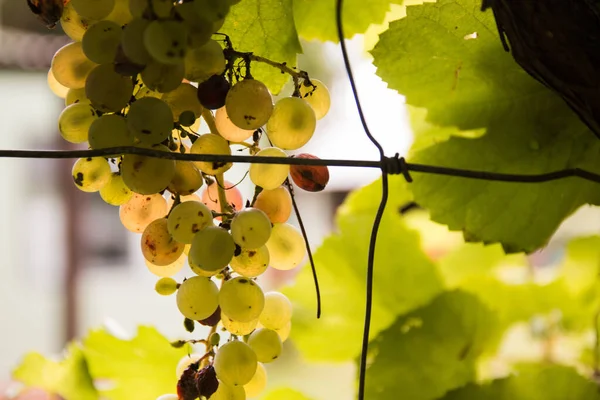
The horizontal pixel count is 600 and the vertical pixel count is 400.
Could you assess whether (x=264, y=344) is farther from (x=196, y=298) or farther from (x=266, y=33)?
(x=266, y=33)

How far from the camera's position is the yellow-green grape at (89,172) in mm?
292

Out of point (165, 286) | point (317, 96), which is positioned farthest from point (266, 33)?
point (165, 286)

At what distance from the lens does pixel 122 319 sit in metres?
3.39

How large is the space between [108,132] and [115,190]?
0.05 metres

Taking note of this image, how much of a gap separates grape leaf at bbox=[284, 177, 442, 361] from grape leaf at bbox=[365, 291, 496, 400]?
3cm

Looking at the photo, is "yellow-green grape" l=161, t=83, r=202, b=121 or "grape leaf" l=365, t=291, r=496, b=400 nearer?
"yellow-green grape" l=161, t=83, r=202, b=121

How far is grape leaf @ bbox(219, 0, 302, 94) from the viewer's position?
0.32 meters

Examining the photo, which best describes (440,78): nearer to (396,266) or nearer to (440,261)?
(396,266)

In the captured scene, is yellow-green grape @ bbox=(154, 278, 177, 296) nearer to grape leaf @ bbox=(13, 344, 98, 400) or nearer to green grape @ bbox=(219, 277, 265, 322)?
green grape @ bbox=(219, 277, 265, 322)

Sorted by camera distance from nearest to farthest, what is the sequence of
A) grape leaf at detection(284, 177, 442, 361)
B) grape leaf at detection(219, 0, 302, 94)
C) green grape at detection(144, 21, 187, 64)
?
green grape at detection(144, 21, 187, 64)
grape leaf at detection(219, 0, 302, 94)
grape leaf at detection(284, 177, 442, 361)

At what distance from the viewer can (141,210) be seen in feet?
1.00

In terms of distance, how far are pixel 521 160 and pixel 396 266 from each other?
17cm

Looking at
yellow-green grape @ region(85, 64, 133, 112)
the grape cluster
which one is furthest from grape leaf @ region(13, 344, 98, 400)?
yellow-green grape @ region(85, 64, 133, 112)

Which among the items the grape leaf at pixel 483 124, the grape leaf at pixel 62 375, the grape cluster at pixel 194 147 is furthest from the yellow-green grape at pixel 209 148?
the grape leaf at pixel 62 375
